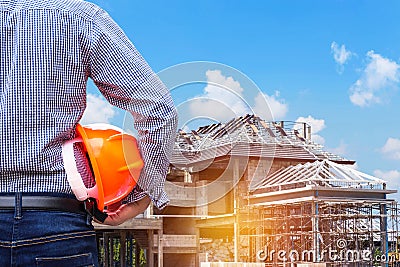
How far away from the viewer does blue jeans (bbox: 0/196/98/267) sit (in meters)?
1.26

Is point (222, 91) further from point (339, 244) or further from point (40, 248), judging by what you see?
point (339, 244)

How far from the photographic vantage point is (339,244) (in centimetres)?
2370

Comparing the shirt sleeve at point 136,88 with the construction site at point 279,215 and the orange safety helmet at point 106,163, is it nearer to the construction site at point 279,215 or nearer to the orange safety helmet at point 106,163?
the orange safety helmet at point 106,163

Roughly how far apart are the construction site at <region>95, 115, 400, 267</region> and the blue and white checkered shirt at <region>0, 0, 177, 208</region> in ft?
66.4

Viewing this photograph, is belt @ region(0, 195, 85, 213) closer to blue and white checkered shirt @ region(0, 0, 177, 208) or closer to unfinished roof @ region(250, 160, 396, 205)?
blue and white checkered shirt @ region(0, 0, 177, 208)

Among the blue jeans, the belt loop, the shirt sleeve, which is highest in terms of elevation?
the shirt sleeve

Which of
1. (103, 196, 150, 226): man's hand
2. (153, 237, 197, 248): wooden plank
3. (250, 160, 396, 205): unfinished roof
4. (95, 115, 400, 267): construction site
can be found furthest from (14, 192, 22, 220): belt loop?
(153, 237, 197, 248): wooden plank

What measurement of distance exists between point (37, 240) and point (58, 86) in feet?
0.92

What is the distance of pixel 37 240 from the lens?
4.14 ft

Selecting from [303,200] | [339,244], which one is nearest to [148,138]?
[303,200]

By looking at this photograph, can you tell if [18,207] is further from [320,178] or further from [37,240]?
[320,178]

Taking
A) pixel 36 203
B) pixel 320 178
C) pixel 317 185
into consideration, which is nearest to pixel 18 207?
pixel 36 203

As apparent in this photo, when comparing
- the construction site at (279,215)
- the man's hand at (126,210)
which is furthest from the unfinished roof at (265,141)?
the man's hand at (126,210)

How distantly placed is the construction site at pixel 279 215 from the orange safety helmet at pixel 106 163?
20.2m
